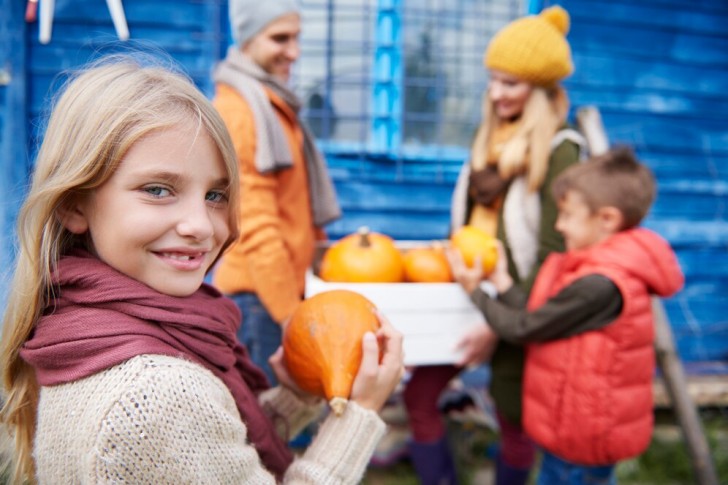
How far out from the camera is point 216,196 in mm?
1142

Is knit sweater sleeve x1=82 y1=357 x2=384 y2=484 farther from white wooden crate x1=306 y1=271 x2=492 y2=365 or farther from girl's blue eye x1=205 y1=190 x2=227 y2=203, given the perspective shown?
white wooden crate x1=306 y1=271 x2=492 y2=365

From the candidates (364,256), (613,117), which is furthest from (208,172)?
(613,117)

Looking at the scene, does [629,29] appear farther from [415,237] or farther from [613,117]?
[415,237]

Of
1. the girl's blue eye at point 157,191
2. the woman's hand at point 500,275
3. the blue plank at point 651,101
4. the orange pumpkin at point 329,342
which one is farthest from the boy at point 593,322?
the blue plank at point 651,101

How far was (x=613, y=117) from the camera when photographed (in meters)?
4.02

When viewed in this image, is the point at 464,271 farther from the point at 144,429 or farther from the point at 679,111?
the point at 679,111

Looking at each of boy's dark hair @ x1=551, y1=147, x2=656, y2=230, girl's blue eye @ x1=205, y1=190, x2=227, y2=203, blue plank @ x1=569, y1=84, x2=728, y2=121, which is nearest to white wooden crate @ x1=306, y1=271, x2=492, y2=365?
boy's dark hair @ x1=551, y1=147, x2=656, y2=230

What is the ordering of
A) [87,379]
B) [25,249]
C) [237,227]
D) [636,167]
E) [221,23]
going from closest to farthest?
1. [87,379]
2. [25,249]
3. [237,227]
4. [636,167]
5. [221,23]

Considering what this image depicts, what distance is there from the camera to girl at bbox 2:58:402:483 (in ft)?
3.00

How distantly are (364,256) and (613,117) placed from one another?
2598mm

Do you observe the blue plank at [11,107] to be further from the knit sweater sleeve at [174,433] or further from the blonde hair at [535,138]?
the knit sweater sleeve at [174,433]

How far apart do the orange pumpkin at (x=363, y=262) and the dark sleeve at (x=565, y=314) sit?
0.41 metres

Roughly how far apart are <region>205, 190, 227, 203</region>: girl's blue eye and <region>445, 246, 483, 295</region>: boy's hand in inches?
52.4

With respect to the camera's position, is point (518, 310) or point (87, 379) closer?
point (87, 379)
